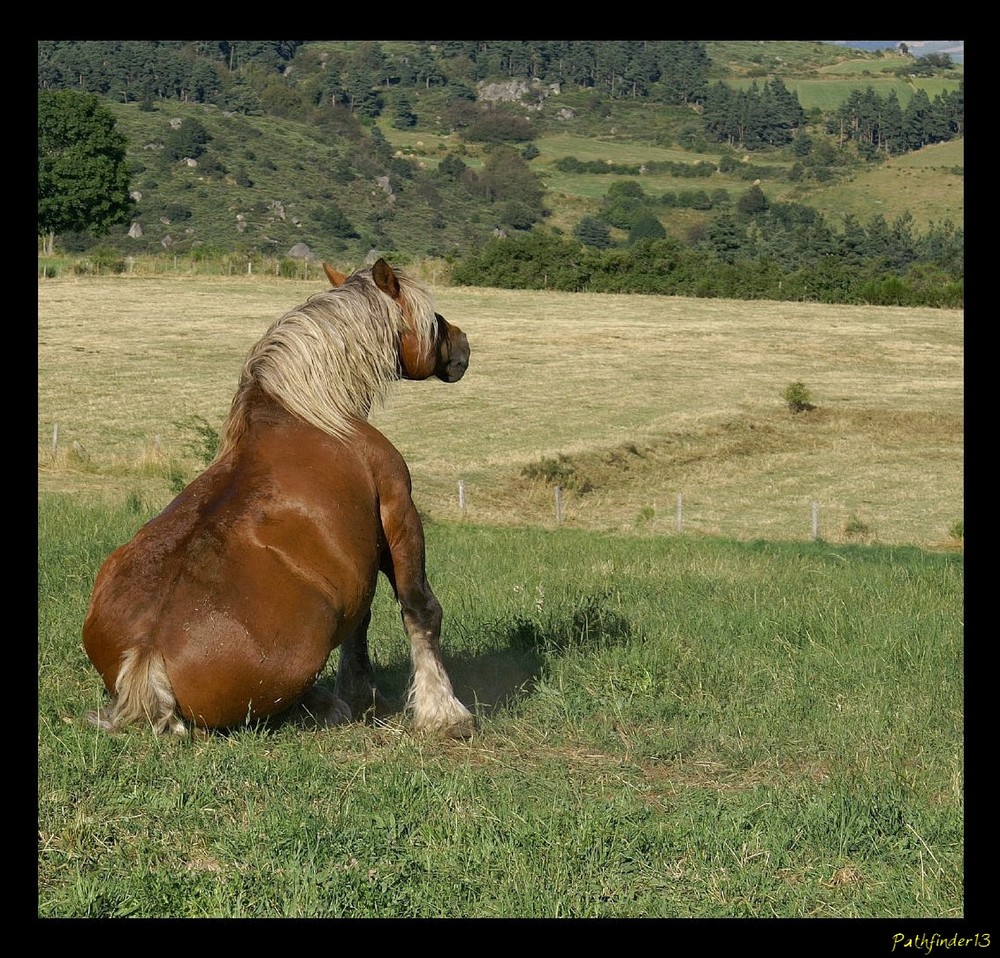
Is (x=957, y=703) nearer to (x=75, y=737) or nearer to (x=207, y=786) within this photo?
(x=207, y=786)

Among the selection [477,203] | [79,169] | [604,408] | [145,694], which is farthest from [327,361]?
[477,203]

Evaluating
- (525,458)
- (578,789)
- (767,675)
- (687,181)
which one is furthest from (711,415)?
(687,181)

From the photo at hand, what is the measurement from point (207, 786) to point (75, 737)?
35.9 inches

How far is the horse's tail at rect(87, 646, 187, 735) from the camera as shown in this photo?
589 centimetres

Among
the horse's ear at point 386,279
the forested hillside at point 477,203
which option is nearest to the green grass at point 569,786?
the horse's ear at point 386,279

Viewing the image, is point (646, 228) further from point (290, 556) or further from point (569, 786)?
point (569, 786)

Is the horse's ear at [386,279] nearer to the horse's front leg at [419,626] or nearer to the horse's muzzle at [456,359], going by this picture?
the horse's muzzle at [456,359]

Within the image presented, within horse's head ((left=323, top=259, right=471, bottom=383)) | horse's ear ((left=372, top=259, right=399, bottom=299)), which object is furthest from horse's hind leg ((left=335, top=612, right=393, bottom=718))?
horse's ear ((left=372, top=259, right=399, bottom=299))

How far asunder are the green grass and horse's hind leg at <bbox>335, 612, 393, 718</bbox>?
16.3 inches

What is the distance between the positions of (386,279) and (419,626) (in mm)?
1954

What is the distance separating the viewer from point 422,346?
23.7ft

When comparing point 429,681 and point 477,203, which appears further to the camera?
point 477,203

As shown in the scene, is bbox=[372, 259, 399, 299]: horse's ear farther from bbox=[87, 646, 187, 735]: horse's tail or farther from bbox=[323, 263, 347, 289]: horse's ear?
bbox=[87, 646, 187, 735]: horse's tail

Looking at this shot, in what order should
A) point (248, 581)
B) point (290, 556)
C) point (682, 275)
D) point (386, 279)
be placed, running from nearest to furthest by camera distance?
1. point (248, 581)
2. point (290, 556)
3. point (386, 279)
4. point (682, 275)
